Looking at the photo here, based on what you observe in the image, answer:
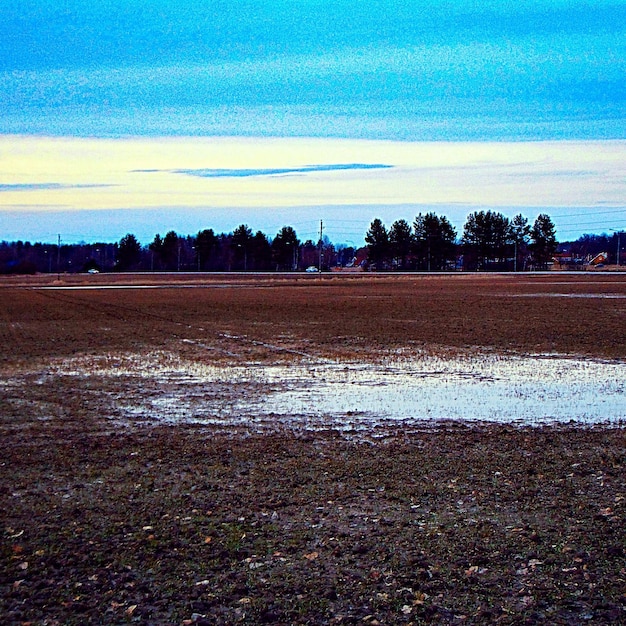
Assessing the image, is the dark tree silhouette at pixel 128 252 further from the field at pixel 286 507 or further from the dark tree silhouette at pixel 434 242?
the field at pixel 286 507

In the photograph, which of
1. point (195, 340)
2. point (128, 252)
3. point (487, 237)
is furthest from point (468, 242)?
point (195, 340)

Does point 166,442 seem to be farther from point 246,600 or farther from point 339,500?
point 246,600

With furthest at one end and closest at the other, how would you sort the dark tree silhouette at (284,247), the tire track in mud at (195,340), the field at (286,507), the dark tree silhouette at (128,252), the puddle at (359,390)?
the dark tree silhouette at (128,252) < the dark tree silhouette at (284,247) < the tire track in mud at (195,340) < the puddle at (359,390) < the field at (286,507)

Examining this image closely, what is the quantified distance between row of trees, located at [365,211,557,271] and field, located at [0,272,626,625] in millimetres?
137781

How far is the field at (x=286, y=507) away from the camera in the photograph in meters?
5.52

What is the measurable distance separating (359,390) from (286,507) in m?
7.02

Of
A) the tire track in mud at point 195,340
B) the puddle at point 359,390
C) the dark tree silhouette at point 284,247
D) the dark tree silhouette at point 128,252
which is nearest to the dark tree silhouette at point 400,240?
the dark tree silhouette at point 284,247

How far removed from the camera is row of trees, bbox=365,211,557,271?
152750mm

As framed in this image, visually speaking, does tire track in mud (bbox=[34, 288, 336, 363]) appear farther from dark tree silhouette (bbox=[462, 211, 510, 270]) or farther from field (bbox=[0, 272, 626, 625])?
dark tree silhouette (bbox=[462, 211, 510, 270])

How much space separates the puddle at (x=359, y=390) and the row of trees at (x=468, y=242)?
135 m

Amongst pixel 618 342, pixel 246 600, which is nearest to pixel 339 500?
pixel 246 600

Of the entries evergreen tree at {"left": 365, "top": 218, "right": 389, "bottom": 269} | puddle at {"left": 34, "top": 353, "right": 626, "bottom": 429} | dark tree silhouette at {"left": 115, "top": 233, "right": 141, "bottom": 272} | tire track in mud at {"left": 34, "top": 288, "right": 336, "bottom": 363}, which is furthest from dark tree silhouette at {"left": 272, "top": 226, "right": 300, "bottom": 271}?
puddle at {"left": 34, "top": 353, "right": 626, "bottom": 429}

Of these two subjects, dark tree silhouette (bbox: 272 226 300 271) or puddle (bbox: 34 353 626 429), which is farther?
dark tree silhouette (bbox: 272 226 300 271)

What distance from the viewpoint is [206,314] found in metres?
33.1
